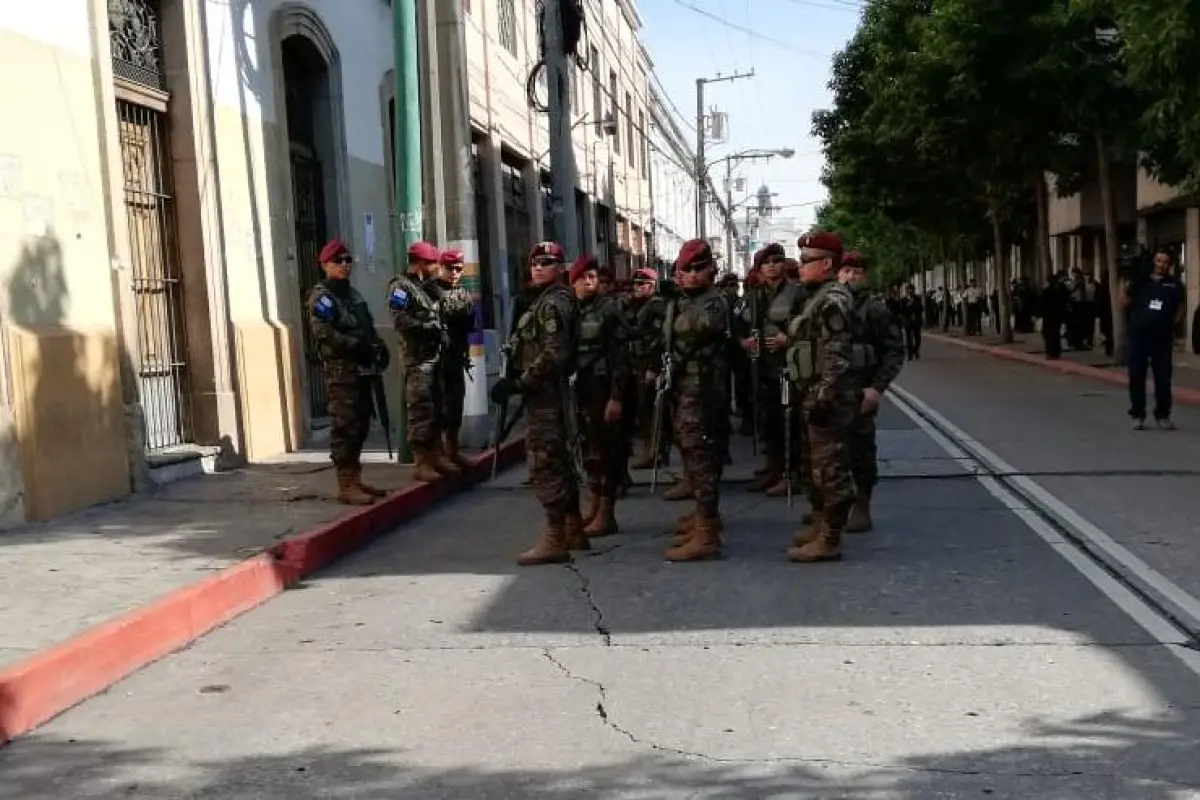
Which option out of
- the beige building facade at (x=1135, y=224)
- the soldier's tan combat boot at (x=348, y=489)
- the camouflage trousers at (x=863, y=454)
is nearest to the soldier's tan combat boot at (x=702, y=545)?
the camouflage trousers at (x=863, y=454)

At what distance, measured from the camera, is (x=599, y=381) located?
25.9 feet

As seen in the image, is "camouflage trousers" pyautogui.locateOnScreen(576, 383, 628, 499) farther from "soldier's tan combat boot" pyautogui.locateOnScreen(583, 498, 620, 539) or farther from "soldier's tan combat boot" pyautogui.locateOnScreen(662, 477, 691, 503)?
"soldier's tan combat boot" pyautogui.locateOnScreen(662, 477, 691, 503)

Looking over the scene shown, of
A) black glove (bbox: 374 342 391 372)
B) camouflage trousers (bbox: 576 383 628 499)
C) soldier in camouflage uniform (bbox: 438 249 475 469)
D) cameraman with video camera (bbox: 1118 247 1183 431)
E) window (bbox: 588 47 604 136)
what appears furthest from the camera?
window (bbox: 588 47 604 136)

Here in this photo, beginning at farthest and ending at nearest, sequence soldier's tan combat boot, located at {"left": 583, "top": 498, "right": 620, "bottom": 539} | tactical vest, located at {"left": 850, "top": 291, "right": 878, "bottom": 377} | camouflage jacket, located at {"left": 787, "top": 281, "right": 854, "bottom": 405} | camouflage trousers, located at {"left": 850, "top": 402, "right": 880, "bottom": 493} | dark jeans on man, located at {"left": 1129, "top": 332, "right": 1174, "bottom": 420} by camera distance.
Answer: dark jeans on man, located at {"left": 1129, "top": 332, "right": 1174, "bottom": 420} → soldier's tan combat boot, located at {"left": 583, "top": 498, "right": 620, "bottom": 539} → camouflage trousers, located at {"left": 850, "top": 402, "right": 880, "bottom": 493} → tactical vest, located at {"left": 850, "top": 291, "right": 878, "bottom": 377} → camouflage jacket, located at {"left": 787, "top": 281, "right": 854, "bottom": 405}

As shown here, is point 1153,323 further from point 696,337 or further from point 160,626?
point 160,626

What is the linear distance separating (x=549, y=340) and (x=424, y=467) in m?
3.13

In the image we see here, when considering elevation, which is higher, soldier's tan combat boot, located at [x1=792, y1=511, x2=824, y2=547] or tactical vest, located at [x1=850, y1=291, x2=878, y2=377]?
tactical vest, located at [x1=850, y1=291, x2=878, y2=377]

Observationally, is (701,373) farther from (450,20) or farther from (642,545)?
(450,20)

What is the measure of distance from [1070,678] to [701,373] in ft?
9.97

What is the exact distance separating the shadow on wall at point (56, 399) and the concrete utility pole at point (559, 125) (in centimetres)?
641

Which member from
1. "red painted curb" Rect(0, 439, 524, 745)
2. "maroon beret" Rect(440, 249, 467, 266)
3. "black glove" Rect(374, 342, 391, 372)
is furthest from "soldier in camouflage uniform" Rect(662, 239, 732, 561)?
"maroon beret" Rect(440, 249, 467, 266)

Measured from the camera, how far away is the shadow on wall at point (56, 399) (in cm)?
826

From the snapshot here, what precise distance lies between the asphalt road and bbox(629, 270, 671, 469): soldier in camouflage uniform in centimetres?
174

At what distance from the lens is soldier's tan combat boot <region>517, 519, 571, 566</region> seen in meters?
7.30
